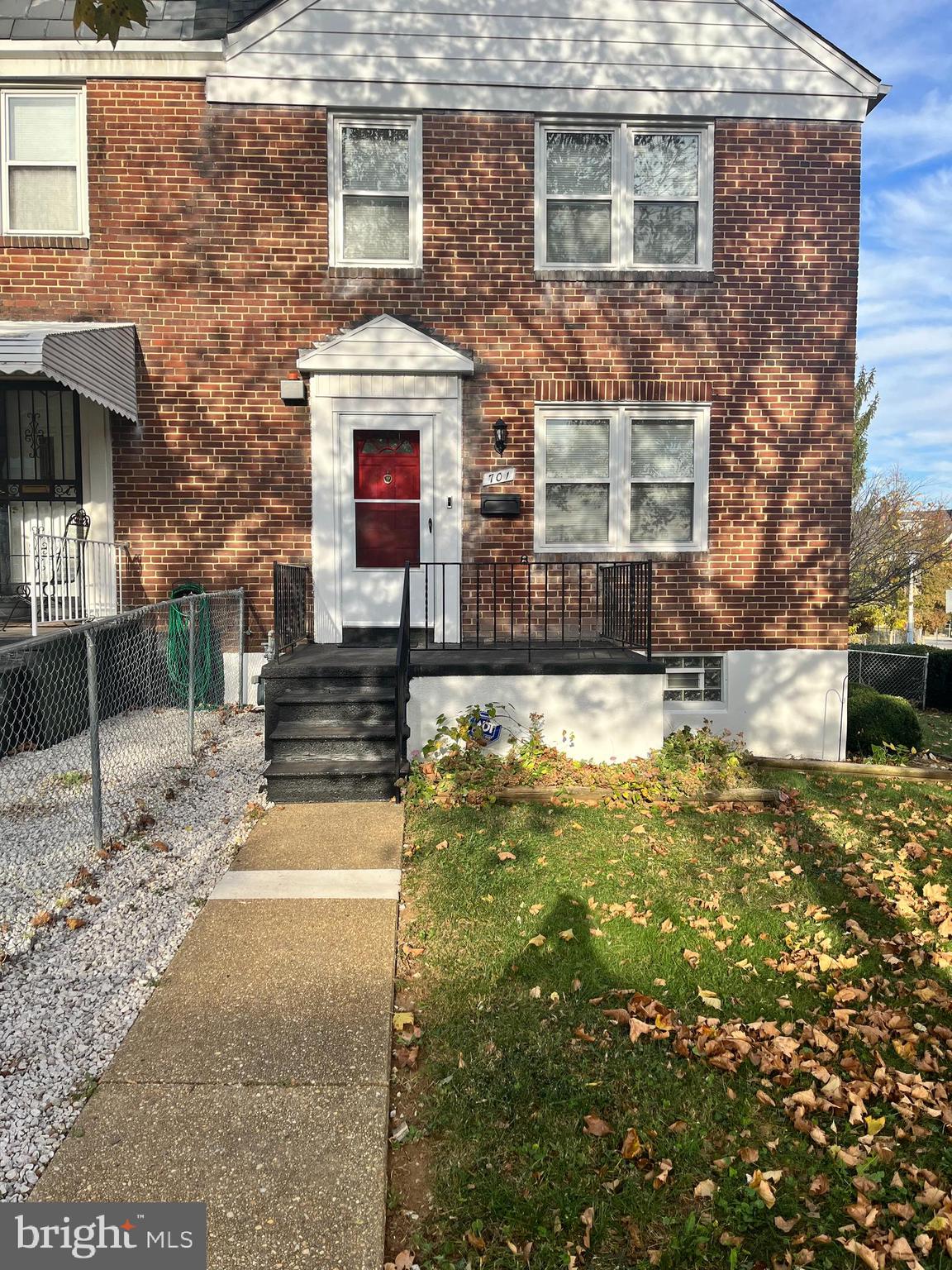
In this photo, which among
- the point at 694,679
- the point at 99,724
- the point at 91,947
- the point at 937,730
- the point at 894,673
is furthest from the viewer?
the point at 894,673

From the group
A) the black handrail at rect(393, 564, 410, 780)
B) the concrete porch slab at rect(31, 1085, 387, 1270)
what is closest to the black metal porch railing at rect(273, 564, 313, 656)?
the black handrail at rect(393, 564, 410, 780)

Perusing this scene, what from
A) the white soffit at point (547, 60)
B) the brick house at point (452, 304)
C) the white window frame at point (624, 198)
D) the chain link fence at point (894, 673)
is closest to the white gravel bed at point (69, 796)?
the brick house at point (452, 304)

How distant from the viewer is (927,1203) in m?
2.29

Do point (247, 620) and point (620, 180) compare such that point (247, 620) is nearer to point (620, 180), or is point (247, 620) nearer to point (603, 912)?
point (603, 912)

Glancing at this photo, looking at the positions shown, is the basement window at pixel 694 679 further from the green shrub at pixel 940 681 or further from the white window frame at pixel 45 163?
the green shrub at pixel 940 681

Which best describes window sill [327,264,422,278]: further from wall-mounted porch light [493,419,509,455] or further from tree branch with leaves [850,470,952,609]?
tree branch with leaves [850,470,952,609]

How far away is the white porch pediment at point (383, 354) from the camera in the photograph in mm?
7832

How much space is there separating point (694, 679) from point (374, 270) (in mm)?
5642

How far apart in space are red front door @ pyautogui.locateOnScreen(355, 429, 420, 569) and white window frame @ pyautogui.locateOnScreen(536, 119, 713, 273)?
8.02 feet

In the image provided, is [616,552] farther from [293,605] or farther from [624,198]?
[624,198]

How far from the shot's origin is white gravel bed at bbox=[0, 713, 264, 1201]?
8.64 ft

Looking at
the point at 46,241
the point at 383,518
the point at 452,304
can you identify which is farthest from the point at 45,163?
the point at 383,518

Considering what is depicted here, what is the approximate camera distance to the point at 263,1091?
2682 millimetres

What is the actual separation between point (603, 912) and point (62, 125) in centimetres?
935
